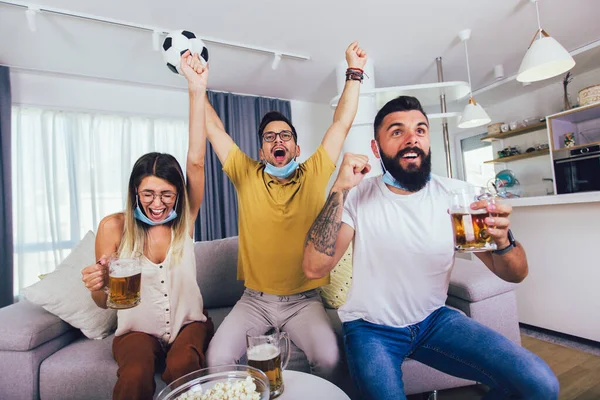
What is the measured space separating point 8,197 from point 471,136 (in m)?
5.98

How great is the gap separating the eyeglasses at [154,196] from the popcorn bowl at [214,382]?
0.73m

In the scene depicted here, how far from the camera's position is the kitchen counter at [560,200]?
216 cm

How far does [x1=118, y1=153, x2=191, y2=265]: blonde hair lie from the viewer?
136 centimetres

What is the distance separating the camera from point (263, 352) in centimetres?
95

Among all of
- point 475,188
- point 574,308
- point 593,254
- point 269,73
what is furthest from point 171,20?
point 574,308

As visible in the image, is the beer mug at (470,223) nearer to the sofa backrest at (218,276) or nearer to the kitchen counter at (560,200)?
the sofa backrest at (218,276)

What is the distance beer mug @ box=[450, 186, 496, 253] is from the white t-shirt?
293 mm

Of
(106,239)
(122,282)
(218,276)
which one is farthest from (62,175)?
(122,282)

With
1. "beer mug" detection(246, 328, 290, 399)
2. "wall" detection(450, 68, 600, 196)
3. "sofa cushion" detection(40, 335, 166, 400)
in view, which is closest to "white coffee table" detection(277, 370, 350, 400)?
"beer mug" detection(246, 328, 290, 399)

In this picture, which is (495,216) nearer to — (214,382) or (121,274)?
(214,382)

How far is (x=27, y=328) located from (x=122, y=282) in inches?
33.6

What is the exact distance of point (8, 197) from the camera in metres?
2.90

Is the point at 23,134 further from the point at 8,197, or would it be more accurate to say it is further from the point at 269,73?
the point at 269,73

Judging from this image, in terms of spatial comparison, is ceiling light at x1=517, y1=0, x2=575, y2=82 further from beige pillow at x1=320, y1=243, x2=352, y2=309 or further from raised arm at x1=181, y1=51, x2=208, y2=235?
raised arm at x1=181, y1=51, x2=208, y2=235
